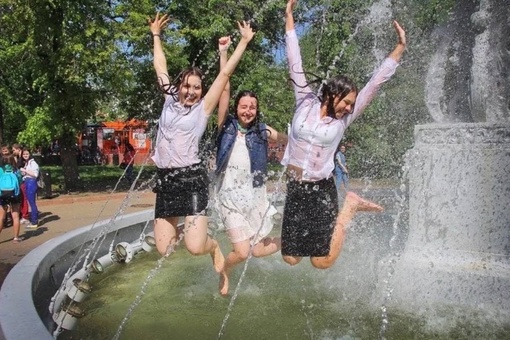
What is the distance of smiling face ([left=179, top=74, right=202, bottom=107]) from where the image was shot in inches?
166

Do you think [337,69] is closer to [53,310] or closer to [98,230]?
[98,230]

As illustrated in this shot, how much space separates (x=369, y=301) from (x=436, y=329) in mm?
812

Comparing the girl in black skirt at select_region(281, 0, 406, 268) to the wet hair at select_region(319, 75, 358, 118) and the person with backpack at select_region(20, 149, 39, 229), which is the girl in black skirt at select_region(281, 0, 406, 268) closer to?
the wet hair at select_region(319, 75, 358, 118)

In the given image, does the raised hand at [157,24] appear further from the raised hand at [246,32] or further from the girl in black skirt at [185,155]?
the raised hand at [246,32]

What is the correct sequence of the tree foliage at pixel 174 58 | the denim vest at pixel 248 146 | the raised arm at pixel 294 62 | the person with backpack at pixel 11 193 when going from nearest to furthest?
the raised arm at pixel 294 62, the denim vest at pixel 248 146, the person with backpack at pixel 11 193, the tree foliage at pixel 174 58

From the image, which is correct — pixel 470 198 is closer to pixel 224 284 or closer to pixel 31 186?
pixel 224 284

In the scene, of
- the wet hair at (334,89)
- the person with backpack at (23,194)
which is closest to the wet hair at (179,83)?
the wet hair at (334,89)

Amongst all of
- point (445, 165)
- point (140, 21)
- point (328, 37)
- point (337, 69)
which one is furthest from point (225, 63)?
point (328, 37)

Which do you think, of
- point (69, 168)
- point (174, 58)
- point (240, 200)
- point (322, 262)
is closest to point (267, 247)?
point (240, 200)

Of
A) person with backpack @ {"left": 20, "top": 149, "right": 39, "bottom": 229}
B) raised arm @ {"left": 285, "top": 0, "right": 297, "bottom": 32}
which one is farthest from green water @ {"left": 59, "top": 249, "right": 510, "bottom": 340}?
person with backpack @ {"left": 20, "top": 149, "right": 39, "bottom": 229}

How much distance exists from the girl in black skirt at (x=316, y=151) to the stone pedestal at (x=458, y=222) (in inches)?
34.7

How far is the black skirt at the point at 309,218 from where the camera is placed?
4094 mm

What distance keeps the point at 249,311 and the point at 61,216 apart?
8791mm

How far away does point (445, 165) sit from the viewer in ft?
15.3
